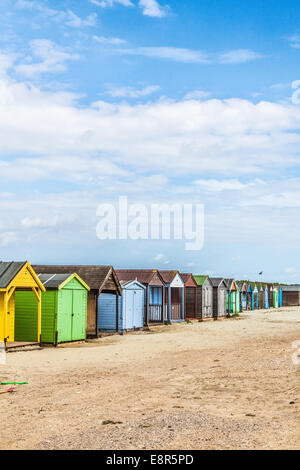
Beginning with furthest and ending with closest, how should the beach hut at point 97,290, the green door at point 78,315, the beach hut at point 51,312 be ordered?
1. the beach hut at point 97,290
2. the green door at point 78,315
3. the beach hut at point 51,312

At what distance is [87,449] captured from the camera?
8133 millimetres

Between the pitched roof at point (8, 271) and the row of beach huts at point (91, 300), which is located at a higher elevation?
the pitched roof at point (8, 271)

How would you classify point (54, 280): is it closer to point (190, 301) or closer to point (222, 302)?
point (190, 301)

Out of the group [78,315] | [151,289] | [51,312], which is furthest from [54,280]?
[151,289]

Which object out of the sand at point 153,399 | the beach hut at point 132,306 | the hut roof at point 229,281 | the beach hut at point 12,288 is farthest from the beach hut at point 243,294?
the beach hut at point 12,288

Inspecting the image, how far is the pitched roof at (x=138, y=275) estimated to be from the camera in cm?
3412

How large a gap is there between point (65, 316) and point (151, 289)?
14.2 m

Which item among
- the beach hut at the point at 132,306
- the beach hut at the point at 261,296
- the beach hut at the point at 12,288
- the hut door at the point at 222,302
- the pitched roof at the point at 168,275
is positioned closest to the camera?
the beach hut at the point at 12,288

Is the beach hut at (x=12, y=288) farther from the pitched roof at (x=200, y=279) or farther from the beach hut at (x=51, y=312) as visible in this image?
the pitched roof at (x=200, y=279)

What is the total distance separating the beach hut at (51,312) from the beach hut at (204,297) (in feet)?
65.1

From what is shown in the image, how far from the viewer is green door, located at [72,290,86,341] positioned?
24.3 metres

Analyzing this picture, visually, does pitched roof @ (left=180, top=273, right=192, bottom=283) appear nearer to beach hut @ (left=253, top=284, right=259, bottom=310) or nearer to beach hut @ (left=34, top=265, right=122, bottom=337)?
beach hut @ (left=34, top=265, right=122, bottom=337)

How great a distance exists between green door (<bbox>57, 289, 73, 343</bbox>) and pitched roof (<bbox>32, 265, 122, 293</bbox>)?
11.2 ft

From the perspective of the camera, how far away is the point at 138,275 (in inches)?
1364
